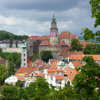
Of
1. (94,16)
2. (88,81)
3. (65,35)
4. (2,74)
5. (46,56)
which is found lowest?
(2,74)

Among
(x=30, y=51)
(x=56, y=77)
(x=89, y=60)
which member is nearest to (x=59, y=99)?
(x=89, y=60)

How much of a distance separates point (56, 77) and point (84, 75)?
1681 centimetres

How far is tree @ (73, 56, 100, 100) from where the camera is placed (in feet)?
16.6

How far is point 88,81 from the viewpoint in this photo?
5148 mm

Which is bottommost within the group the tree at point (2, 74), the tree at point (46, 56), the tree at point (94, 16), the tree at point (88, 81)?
the tree at point (2, 74)

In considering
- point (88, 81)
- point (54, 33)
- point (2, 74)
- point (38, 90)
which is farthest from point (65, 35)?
point (88, 81)

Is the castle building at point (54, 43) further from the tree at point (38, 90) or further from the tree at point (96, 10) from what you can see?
the tree at point (96, 10)

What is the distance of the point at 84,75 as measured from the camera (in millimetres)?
5180

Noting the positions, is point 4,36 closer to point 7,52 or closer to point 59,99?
point 7,52

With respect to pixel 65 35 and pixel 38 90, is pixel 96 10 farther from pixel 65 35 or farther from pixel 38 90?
pixel 65 35

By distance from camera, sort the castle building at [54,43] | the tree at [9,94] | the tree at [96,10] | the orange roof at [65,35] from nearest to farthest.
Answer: the tree at [96,10] < the tree at [9,94] < the castle building at [54,43] < the orange roof at [65,35]

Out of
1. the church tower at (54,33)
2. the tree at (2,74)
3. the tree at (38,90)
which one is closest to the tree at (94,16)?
the tree at (38,90)

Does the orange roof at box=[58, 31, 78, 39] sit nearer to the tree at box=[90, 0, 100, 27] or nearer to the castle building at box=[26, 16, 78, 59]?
the castle building at box=[26, 16, 78, 59]

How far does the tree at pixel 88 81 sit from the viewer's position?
200 inches
